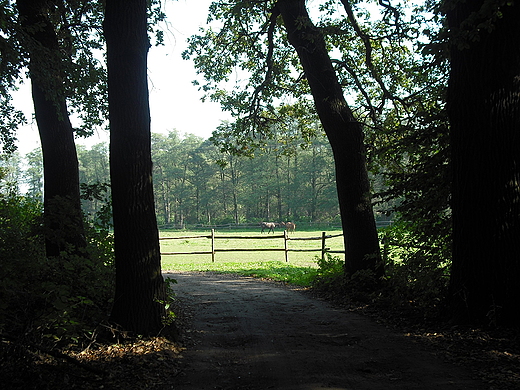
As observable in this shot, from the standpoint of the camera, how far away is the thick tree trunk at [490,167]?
5242mm

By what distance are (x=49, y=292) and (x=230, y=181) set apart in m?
65.5

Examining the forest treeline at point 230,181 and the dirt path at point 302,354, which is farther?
the forest treeline at point 230,181

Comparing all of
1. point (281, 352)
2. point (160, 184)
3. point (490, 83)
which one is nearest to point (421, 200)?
point (490, 83)

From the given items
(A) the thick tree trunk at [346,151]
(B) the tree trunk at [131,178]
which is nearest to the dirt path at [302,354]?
(B) the tree trunk at [131,178]

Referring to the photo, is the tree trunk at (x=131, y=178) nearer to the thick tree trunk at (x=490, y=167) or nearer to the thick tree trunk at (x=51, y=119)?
the thick tree trunk at (x=51, y=119)

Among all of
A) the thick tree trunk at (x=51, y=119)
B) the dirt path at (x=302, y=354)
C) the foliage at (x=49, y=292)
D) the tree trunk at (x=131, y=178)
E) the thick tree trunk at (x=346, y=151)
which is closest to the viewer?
the dirt path at (x=302, y=354)

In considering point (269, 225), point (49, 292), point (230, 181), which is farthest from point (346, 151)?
point (230, 181)

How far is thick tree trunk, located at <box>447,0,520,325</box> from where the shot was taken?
17.2 ft

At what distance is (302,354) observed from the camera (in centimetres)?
512

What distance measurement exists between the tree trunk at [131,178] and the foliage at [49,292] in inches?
19.6

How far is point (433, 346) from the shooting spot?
5.17 m

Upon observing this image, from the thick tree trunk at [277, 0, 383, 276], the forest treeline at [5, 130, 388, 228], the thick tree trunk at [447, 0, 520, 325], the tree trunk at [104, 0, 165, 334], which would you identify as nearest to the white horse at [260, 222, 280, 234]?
the forest treeline at [5, 130, 388, 228]

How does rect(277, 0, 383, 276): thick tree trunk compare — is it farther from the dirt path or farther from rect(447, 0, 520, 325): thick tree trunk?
rect(447, 0, 520, 325): thick tree trunk

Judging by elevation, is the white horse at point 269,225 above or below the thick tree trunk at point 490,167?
below
